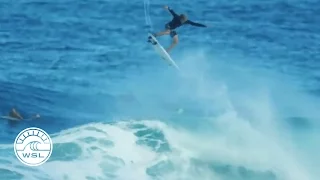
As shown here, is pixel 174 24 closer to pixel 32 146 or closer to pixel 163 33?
pixel 163 33

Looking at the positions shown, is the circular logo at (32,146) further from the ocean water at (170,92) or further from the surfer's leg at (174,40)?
the surfer's leg at (174,40)

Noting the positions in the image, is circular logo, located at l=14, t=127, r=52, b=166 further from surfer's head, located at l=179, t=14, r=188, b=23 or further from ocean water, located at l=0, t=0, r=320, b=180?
surfer's head, located at l=179, t=14, r=188, b=23

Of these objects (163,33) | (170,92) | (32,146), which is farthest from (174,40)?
(32,146)

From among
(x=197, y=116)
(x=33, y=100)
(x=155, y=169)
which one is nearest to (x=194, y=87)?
(x=197, y=116)

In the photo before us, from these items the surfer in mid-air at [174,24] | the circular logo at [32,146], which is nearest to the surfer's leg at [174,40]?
the surfer in mid-air at [174,24]

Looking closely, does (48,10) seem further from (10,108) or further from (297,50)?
(297,50)

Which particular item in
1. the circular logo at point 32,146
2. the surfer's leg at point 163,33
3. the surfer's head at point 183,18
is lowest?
the circular logo at point 32,146
